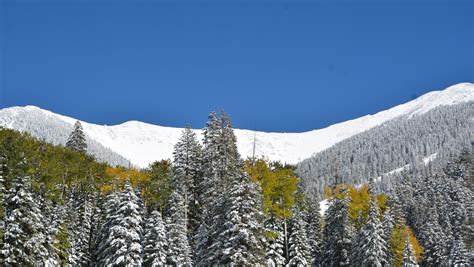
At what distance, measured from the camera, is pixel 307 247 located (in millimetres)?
75375

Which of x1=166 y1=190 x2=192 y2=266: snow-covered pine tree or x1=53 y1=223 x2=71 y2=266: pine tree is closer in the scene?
x1=166 y1=190 x2=192 y2=266: snow-covered pine tree

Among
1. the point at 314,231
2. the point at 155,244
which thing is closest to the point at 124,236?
the point at 155,244

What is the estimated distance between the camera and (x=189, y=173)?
86.2 m

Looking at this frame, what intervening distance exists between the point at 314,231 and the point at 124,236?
3710cm

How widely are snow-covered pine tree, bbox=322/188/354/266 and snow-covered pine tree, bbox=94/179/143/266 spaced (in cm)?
2813

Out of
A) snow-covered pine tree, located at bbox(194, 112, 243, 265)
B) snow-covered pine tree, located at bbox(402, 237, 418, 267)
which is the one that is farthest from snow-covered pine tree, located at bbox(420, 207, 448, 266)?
snow-covered pine tree, located at bbox(194, 112, 243, 265)

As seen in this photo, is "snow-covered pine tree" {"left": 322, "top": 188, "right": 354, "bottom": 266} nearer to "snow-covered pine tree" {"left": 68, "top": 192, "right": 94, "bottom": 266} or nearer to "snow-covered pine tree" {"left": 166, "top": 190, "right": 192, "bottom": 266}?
"snow-covered pine tree" {"left": 166, "top": 190, "right": 192, "bottom": 266}

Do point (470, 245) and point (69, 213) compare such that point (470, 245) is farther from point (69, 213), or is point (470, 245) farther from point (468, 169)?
point (468, 169)

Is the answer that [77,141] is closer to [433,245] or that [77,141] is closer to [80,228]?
[80,228]

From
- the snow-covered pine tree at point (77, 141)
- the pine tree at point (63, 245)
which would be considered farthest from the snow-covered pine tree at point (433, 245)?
the snow-covered pine tree at point (77, 141)

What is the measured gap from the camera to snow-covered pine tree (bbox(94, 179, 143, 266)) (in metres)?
65.6

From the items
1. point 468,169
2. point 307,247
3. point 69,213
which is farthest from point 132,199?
point 468,169

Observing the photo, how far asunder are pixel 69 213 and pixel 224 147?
2117cm

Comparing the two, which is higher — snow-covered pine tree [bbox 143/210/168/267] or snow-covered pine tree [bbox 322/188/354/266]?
snow-covered pine tree [bbox 322/188/354/266]
